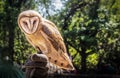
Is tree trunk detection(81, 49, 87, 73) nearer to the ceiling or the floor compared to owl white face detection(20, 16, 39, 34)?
nearer to the floor

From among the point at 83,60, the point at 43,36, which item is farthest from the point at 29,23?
the point at 83,60

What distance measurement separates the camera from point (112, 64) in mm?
7027

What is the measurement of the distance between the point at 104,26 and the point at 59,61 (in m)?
4.77

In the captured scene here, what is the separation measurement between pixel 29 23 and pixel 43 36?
0.11m

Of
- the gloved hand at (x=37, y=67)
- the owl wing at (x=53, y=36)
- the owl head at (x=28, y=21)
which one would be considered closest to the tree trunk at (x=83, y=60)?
the owl wing at (x=53, y=36)

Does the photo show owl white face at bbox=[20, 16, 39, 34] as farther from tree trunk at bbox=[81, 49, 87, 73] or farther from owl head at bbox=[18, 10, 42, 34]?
tree trunk at bbox=[81, 49, 87, 73]

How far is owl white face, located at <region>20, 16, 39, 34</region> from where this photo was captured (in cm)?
189

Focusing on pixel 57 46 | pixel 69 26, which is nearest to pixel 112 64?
pixel 69 26

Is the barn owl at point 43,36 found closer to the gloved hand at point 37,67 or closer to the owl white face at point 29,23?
the owl white face at point 29,23

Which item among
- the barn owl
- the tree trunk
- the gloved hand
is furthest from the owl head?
the tree trunk

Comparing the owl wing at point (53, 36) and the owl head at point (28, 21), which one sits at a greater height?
the owl head at point (28, 21)

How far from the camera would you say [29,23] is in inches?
75.1

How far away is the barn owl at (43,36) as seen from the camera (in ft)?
6.24

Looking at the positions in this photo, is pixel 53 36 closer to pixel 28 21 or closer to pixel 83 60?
pixel 28 21
